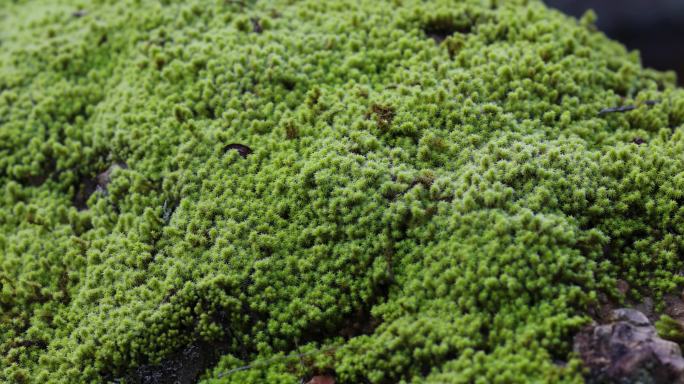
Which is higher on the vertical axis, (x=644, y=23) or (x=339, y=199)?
(x=644, y=23)

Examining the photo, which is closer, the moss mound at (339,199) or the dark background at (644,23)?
the moss mound at (339,199)

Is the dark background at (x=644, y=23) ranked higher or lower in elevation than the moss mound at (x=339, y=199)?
higher

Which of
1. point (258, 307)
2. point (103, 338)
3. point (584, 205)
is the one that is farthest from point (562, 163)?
point (103, 338)

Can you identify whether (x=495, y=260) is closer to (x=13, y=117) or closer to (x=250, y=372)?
(x=250, y=372)

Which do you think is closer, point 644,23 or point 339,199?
point 339,199

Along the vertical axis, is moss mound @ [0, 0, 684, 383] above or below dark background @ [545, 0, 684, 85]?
below
